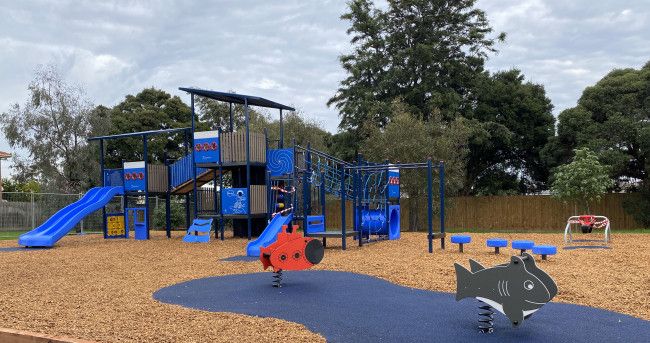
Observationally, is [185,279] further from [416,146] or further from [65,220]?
[416,146]

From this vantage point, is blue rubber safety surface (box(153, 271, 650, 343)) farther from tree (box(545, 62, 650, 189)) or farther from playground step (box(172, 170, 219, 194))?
Result: tree (box(545, 62, 650, 189))

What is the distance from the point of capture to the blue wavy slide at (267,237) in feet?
50.0

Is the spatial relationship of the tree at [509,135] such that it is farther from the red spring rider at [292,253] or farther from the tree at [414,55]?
the red spring rider at [292,253]

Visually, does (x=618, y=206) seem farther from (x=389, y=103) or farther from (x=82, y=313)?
(x=82, y=313)

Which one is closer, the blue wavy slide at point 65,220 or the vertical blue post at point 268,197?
the blue wavy slide at point 65,220

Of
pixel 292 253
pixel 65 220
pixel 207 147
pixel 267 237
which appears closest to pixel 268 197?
pixel 207 147

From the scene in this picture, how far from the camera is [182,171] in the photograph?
78.5ft

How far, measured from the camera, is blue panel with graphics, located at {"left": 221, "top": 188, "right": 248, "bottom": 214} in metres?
21.1

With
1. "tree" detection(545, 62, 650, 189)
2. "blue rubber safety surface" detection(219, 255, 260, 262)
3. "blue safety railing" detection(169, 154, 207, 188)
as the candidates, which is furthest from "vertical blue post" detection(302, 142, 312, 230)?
"tree" detection(545, 62, 650, 189)

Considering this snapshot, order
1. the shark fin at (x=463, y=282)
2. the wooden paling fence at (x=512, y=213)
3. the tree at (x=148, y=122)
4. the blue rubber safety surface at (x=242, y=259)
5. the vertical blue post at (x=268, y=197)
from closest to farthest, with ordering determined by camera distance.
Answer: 1. the shark fin at (x=463, y=282)
2. the blue rubber safety surface at (x=242, y=259)
3. the vertical blue post at (x=268, y=197)
4. the wooden paling fence at (x=512, y=213)
5. the tree at (x=148, y=122)

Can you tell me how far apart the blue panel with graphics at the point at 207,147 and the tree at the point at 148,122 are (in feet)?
63.9

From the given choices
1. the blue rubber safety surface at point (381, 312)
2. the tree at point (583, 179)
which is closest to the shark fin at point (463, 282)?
the blue rubber safety surface at point (381, 312)

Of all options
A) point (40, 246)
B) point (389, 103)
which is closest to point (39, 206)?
point (40, 246)

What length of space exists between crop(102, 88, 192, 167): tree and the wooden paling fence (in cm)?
1452
